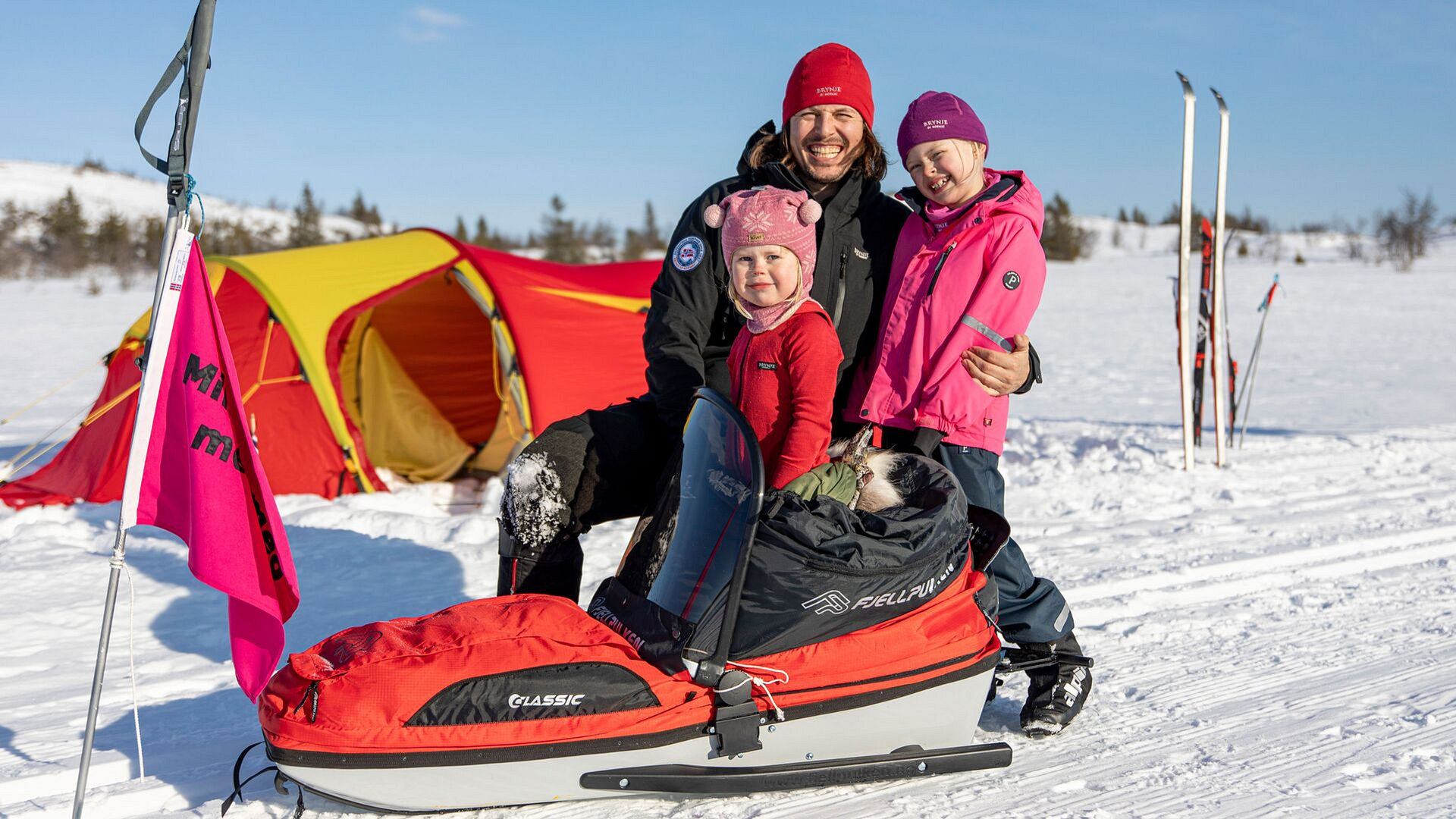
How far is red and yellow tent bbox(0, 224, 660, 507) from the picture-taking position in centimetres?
629

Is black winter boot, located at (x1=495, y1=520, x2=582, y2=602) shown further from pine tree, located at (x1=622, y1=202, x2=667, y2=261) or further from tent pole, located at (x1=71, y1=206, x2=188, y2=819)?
pine tree, located at (x1=622, y1=202, x2=667, y2=261)

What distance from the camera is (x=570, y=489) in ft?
9.58

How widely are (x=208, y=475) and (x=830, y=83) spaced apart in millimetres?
1865

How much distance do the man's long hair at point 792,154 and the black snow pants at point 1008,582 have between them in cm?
84

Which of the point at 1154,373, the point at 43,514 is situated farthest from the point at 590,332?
the point at 1154,373

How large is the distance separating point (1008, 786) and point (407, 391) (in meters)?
5.86

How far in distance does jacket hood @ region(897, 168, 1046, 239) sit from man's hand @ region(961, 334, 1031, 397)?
0.33 metres

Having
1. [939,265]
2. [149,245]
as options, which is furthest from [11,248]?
[939,265]

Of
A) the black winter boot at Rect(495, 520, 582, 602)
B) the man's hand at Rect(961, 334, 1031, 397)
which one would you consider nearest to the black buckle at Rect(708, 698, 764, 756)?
the black winter boot at Rect(495, 520, 582, 602)

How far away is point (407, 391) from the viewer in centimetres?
763

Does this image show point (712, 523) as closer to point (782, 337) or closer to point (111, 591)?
point (782, 337)

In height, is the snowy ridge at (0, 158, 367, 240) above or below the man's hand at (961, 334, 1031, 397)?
above

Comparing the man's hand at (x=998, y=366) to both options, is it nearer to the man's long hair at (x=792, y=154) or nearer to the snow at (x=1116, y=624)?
the man's long hair at (x=792, y=154)

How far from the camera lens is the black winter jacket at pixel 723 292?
304 cm
